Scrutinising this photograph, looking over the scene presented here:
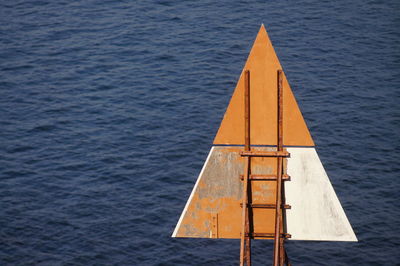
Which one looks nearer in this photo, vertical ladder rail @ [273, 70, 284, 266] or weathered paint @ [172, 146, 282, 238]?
vertical ladder rail @ [273, 70, 284, 266]

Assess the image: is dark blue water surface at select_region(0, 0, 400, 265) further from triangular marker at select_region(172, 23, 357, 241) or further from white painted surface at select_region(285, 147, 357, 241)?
white painted surface at select_region(285, 147, 357, 241)

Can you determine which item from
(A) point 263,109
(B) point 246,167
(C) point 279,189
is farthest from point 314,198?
(A) point 263,109

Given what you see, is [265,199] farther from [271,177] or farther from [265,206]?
[271,177]

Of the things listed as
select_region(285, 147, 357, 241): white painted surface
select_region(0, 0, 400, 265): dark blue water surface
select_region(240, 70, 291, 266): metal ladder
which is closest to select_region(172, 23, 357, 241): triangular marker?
select_region(285, 147, 357, 241): white painted surface

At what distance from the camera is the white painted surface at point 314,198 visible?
13.2m

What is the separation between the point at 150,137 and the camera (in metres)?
32.0

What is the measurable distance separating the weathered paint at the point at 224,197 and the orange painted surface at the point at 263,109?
0.92 ft

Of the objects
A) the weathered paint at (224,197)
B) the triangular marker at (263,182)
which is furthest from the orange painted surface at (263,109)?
the weathered paint at (224,197)

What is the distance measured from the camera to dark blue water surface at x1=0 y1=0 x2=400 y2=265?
956 inches

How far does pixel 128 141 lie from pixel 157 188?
4.66 metres

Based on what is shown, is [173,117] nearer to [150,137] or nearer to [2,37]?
[150,137]

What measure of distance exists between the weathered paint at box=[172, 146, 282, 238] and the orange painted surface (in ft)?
0.92

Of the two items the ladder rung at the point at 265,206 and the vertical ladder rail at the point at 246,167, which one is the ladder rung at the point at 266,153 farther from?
the ladder rung at the point at 265,206

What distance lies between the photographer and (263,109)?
13.2m
